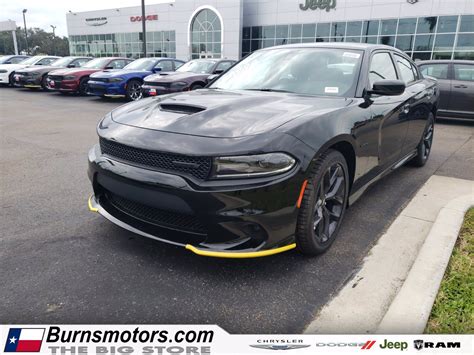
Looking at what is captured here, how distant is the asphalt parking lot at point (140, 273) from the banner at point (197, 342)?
9 cm

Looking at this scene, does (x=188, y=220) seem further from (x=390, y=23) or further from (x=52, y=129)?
(x=390, y=23)

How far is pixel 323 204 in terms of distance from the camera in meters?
2.89

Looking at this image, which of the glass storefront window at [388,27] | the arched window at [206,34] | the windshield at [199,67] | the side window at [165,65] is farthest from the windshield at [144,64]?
the arched window at [206,34]

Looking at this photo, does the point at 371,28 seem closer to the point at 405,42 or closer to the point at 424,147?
the point at 405,42

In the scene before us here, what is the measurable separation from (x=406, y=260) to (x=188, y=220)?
1.68 meters

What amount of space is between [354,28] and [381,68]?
3120 centimetres

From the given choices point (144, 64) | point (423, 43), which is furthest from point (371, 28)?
point (144, 64)

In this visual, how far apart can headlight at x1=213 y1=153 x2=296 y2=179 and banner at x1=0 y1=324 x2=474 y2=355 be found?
0.92 m

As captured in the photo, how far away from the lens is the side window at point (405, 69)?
458 cm

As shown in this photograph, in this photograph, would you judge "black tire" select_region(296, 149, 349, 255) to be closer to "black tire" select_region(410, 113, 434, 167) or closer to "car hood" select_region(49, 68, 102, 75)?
"black tire" select_region(410, 113, 434, 167)

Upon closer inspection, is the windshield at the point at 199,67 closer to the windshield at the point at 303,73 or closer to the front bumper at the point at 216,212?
the windshield at the point at 303,73

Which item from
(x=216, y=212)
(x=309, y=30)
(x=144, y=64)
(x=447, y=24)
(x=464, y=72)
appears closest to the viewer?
(x=216, y=212)

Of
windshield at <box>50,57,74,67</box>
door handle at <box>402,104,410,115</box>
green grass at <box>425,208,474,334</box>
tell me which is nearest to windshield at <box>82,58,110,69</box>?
windshield at <box>50,57,74,67</box>

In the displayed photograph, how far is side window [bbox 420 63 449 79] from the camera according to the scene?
9359 millimetres
